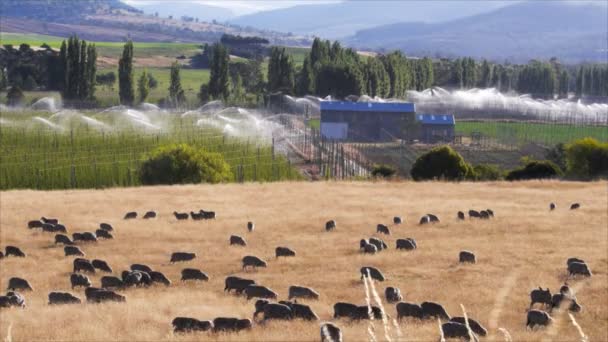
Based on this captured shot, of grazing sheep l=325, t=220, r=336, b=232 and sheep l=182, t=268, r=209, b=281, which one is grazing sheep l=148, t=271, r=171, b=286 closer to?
sheep l=182, t=268, r=209, b=281

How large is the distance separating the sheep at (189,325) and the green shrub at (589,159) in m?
51.7

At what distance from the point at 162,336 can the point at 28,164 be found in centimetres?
4936

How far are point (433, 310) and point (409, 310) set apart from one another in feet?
1.84

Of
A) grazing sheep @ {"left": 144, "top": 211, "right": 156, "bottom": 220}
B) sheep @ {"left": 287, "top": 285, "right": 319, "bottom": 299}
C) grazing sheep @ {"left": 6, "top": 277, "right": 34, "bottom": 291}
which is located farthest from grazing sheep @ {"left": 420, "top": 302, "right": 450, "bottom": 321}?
grazing sheep @ {"left": 144, "top": 211, "right": 156, "bottom": 220}

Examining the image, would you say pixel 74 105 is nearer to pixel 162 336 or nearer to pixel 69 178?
pixel 69 178

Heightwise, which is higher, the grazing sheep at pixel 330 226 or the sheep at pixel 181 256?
the sheep at pixel 181 256

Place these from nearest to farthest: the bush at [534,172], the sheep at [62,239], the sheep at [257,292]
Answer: the sheep at [257,292] < the sheep at [62,239] < the bush at [534,172]

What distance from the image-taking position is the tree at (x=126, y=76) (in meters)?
115

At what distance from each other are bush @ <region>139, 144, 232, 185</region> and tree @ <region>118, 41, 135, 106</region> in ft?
175

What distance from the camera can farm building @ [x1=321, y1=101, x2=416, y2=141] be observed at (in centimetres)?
10519

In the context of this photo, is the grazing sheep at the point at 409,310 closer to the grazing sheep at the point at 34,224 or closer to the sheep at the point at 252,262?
the sheep at the point at 252,262

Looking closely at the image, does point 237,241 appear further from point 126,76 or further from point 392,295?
point 126,76

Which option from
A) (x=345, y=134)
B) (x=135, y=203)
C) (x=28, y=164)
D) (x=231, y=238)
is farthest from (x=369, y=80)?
(x=231, y=238)

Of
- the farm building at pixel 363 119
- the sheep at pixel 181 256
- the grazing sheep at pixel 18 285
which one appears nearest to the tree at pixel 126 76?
the farm building at pixel 363 119
